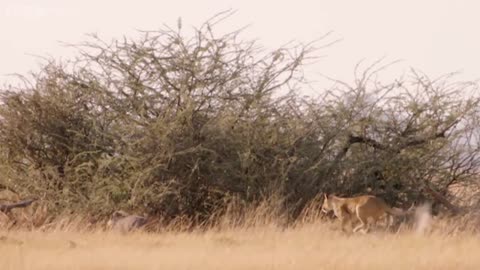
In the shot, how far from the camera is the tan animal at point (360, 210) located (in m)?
13.6

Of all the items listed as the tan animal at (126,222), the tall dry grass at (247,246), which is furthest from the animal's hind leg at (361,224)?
the tan animal at (126,222)

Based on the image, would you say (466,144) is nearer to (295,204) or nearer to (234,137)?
(295,204)

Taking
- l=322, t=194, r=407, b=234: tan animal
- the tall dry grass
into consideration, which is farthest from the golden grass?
l=322, t=194, r=407, b=234: tan animal

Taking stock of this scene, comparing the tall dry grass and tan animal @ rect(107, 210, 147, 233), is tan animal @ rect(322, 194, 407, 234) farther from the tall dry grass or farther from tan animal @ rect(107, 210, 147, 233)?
tan animal @ rect(107, 210, 147, 233)

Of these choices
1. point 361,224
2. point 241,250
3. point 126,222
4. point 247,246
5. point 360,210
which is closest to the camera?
point 241,250

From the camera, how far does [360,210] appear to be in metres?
13.5

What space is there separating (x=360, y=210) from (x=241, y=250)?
357cm

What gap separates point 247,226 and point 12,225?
416 centimetres

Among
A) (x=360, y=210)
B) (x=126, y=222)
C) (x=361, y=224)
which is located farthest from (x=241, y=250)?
(x=361, y=224)

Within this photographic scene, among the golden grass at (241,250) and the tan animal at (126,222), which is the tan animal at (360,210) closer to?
the golden grass at (241,250)

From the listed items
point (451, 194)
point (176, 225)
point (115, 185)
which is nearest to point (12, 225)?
point (115, 185)

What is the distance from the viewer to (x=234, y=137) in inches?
595

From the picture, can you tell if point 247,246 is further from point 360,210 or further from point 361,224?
point 361,224

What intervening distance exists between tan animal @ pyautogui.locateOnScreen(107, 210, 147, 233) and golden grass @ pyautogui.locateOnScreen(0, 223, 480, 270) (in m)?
0.44
